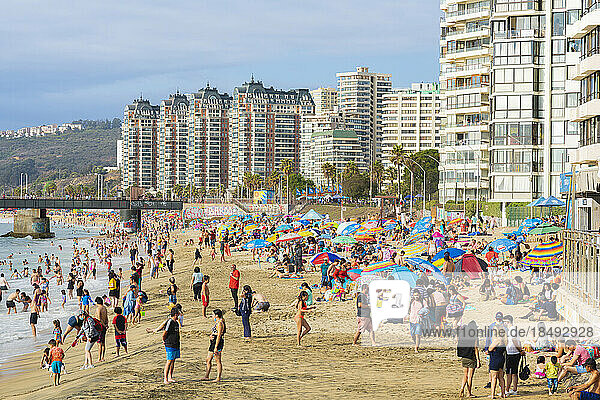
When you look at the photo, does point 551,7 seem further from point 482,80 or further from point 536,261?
point 536,261

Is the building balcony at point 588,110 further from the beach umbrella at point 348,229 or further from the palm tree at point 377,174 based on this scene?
the palm tree at point 377,174

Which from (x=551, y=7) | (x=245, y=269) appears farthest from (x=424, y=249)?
(x=551, y=7)

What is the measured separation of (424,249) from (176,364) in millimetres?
15912

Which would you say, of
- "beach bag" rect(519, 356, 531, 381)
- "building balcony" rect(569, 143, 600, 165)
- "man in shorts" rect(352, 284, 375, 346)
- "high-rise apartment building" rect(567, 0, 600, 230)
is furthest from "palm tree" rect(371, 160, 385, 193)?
"beach bag" rect(519, 356, 531, 381)

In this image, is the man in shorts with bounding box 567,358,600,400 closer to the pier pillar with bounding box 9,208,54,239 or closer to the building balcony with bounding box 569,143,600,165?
the building balcony with bounding box 569,143,600,165

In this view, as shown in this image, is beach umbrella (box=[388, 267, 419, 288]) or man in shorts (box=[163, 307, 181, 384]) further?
beach umbrella (box=[388, 267, 419, 288])

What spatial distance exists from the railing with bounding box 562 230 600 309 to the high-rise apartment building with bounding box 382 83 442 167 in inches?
6633

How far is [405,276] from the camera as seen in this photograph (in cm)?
2058

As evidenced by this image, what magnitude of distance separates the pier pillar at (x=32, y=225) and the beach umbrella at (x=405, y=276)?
340 feet

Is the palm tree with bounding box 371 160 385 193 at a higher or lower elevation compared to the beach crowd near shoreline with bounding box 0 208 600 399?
higher

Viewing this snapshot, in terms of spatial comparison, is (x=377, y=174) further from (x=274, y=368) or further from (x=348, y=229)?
(x=274, y=368)

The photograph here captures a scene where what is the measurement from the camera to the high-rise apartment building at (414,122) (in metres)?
188

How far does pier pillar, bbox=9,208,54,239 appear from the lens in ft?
384

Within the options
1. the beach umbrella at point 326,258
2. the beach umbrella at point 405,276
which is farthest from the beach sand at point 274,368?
the beach umbrella at point 326,258
